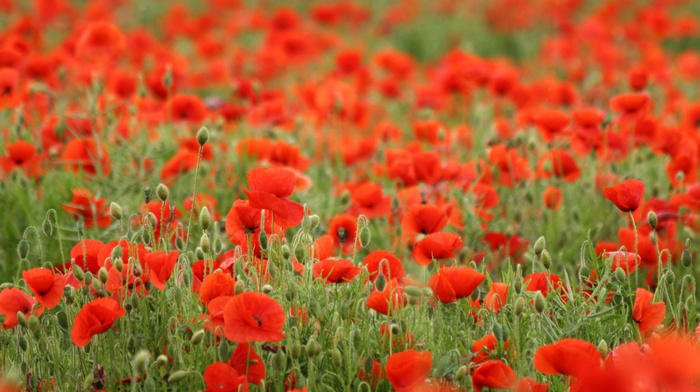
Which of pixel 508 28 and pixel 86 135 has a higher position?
pixel 86 135

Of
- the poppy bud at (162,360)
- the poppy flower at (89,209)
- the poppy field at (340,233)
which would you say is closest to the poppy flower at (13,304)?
the poppy field at (340,233)

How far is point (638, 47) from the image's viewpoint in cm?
562

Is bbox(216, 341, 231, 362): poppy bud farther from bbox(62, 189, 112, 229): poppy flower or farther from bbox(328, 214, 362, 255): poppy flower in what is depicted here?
bbox(62, 189, 112, 229): poppy flower

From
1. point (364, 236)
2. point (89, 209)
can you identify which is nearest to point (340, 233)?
point (364, 236)

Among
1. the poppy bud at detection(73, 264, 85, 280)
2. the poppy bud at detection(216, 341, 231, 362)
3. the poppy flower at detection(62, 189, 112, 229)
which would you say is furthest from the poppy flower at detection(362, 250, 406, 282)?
the poppy flower at detection(62, 189, 112, 229)

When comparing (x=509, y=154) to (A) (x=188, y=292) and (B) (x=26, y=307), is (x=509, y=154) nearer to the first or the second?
(A) (x=188, y=292)

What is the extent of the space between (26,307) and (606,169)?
2054mm

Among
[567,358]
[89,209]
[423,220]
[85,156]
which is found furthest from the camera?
[85,156]

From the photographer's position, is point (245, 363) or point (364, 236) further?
point (364, 236)

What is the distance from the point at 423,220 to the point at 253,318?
58 cm

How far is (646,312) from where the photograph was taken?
1494 millimetres

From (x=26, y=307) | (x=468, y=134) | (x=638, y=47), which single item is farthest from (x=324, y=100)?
(x=638, y=47)

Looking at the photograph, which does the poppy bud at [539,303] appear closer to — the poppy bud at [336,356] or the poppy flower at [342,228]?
the poppy bud at [336,356]

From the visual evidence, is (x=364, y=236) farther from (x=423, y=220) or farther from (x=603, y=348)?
(x=603, y=348)
